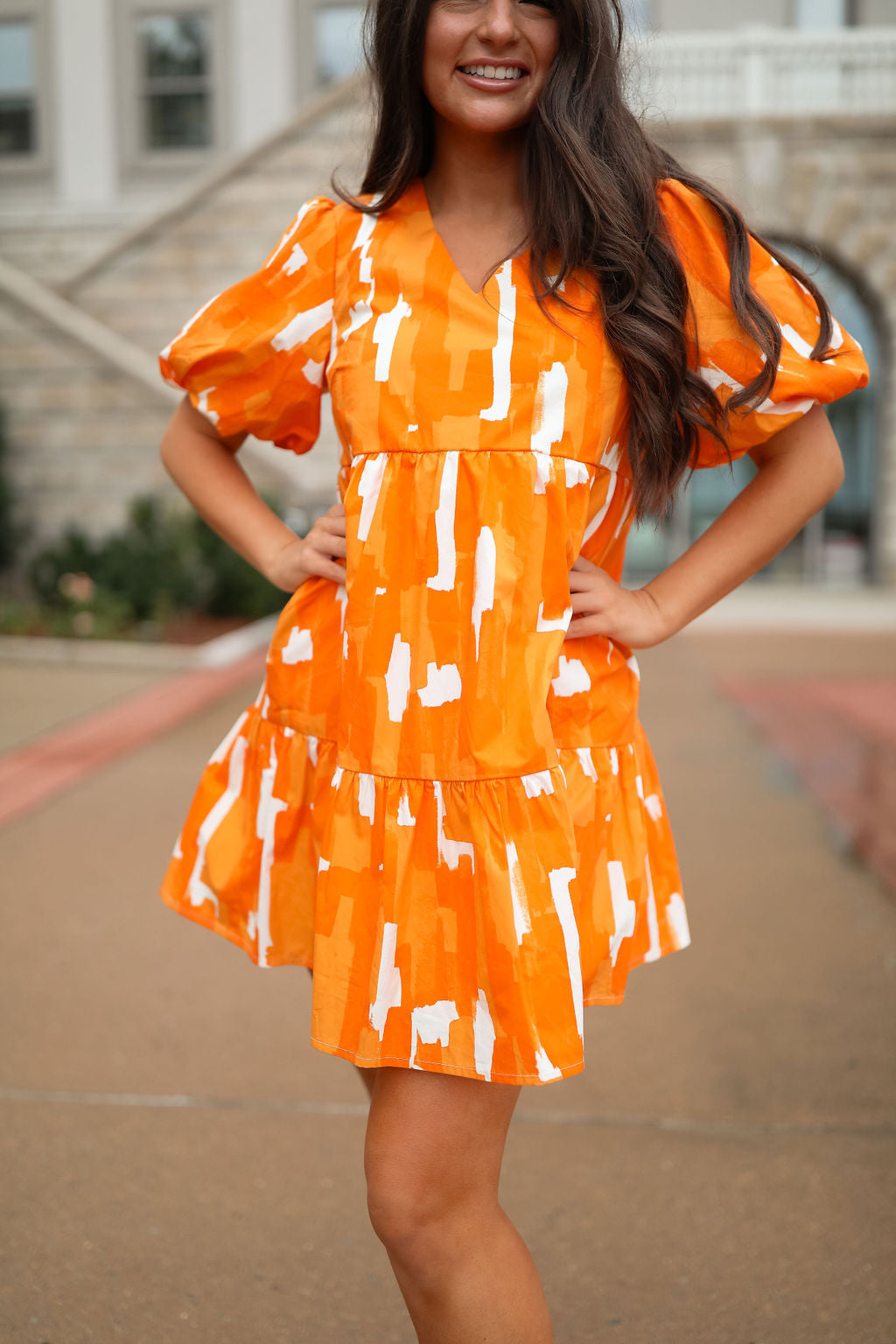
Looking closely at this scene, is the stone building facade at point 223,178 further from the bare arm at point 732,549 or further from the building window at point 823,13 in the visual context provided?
the bare arm at point 732,549

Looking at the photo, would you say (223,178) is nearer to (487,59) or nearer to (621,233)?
(487,59)

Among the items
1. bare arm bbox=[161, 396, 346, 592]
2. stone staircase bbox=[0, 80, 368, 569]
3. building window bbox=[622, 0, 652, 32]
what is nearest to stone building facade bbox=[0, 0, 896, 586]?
stone staircase bbox=[0, 80, 368, 569]

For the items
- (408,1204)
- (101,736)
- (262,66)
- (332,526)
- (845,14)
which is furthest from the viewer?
(262,66)

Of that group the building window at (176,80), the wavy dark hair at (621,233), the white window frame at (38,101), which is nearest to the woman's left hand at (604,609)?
the wavy dark hair at (621,233)

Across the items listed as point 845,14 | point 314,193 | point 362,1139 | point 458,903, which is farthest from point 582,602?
point 845,14

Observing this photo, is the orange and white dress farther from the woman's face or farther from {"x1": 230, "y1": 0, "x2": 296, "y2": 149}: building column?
{"x1": 230, "y1": 0, "x2": 296, "y2": 149}: building column

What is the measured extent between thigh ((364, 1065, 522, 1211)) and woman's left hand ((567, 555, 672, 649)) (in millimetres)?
559

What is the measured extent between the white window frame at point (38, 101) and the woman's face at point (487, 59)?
61.9 ft

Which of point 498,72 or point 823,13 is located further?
point 823,13

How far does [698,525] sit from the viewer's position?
16.0 m

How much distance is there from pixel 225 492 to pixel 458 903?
81 centimetres

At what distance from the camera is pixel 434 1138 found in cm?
147

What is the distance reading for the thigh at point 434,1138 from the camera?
1456 millimetres

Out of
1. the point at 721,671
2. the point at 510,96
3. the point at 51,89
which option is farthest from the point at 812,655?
the point at 51,89
